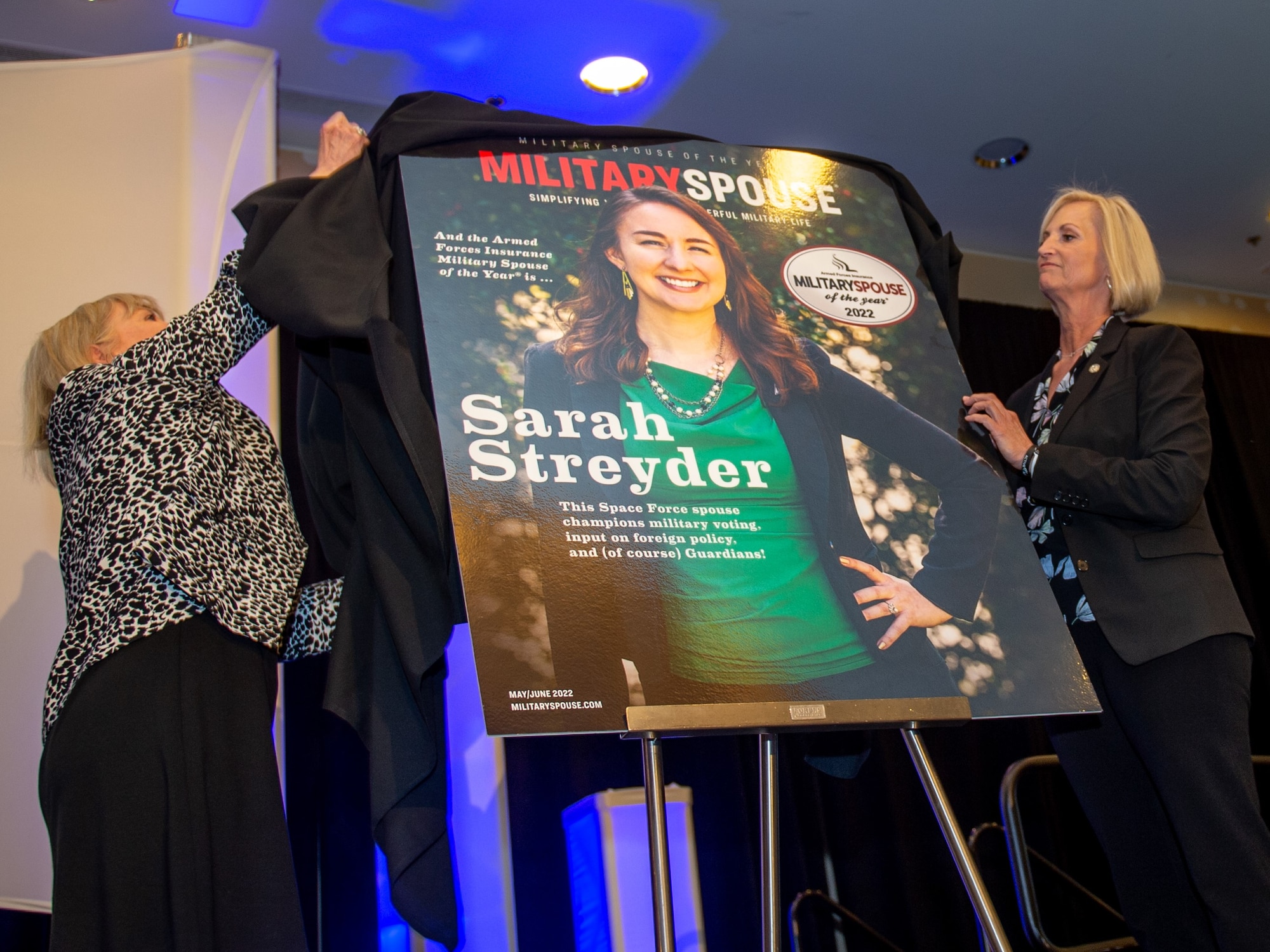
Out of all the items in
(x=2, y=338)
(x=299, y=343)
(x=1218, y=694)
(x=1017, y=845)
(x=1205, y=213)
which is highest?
(x=1205, y=213)

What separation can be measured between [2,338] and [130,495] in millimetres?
915

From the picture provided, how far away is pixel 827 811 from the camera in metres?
3.73

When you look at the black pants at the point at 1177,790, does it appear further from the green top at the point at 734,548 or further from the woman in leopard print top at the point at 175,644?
the woman in leopard print top at the point at 175,644

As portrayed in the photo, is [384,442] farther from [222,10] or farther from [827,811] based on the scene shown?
[827,811]

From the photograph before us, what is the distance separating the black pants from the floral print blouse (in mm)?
48

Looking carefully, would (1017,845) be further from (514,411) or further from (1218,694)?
(514,411)

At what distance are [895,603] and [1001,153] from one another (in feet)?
10.5

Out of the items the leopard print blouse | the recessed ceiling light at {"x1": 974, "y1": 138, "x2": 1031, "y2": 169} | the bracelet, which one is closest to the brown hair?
the bracelet

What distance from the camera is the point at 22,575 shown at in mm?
2203

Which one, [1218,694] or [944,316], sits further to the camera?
[944,316]

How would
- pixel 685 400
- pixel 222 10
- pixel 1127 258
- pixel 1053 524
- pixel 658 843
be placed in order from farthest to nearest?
pixel 222 10 < pixel 1127 258 < pixel 1053 524 < pixel 685 400 < pixel 658 843

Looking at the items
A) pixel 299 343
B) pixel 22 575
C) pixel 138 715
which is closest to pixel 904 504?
pixel 299 343

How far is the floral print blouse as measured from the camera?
188cm

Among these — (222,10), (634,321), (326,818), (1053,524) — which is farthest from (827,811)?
(222,10)
